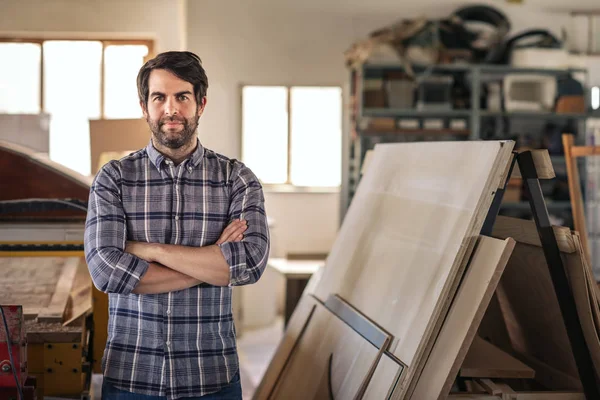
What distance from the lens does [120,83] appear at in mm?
3303

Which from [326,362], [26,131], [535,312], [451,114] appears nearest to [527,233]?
[535,312]

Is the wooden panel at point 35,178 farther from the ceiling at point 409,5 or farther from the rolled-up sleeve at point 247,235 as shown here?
the ceiling at point 409,5

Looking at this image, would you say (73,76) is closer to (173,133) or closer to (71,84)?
(71,84)

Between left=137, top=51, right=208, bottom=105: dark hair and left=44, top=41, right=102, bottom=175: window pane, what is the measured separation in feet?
3.45

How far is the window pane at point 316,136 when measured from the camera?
819cm

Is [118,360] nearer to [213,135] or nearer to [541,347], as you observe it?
[541,347]

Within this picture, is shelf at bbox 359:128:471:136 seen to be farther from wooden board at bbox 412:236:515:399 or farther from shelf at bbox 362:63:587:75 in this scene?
wooden board at bbox 412:236:515:399

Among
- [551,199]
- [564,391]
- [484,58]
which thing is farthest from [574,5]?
[564,391]

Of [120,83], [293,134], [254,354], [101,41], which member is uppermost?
[101,41]

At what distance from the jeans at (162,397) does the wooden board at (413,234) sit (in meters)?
0.51

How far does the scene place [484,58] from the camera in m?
7.72

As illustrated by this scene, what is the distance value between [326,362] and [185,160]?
115 cm

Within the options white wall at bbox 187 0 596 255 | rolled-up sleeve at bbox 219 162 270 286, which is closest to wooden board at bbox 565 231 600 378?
rolled-up sleeve at bbox 219 162 270 286

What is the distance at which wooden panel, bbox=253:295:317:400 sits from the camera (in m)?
3.25
